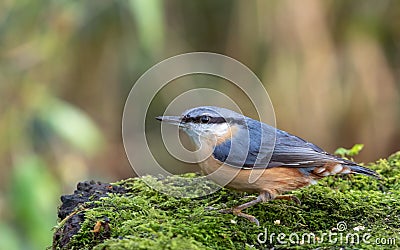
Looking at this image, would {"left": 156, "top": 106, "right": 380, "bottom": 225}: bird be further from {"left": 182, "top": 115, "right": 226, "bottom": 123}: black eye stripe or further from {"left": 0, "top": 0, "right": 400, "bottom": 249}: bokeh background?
{"left": 0, "top": 0, "right": 400, "bottom": 249}: bokeh background

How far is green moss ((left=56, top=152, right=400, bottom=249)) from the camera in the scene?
2488 mm

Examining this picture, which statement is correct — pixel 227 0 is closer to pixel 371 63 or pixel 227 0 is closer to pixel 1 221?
pixel 371 63

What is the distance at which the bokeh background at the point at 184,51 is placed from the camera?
4934 millimetres

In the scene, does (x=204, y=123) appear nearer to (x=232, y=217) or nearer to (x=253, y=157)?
(x=253, y=157)

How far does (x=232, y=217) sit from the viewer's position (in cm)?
281

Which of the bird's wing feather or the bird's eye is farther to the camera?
the bird's eye

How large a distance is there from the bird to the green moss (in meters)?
0.13

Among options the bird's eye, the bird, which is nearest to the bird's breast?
the bird

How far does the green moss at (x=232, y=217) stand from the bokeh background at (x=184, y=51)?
1952 millimetres

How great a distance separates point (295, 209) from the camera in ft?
9.79

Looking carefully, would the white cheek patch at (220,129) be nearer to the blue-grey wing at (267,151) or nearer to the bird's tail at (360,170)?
the blue-grey wing at (267,151)

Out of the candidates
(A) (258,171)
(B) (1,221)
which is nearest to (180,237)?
(A) (258,171)

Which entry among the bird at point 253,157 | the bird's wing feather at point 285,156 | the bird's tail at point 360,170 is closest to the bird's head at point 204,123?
the bird at point 253,157

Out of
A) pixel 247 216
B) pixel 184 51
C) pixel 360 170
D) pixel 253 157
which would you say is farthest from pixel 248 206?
pixel 184 51
